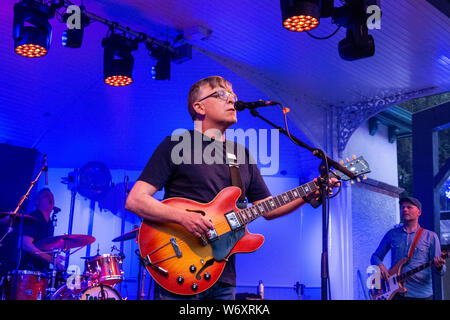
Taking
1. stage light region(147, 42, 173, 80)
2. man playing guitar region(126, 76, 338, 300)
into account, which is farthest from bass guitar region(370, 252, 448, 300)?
stage light region(147, 42, 173, 80)

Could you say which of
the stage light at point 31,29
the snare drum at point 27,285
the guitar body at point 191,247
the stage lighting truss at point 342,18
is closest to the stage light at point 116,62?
the stage light at point 31,29

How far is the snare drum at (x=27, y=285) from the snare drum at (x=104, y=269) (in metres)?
0.67

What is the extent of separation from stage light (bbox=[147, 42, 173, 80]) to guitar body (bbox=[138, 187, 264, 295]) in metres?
→ 5.77

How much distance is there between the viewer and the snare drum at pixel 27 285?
6891 millimetres

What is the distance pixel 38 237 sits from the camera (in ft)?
26.6

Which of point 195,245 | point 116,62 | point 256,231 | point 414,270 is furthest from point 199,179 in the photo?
point 256,231

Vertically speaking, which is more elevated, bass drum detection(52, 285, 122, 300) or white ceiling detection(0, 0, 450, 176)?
white ceiling detection(0, 0, 450, 176)

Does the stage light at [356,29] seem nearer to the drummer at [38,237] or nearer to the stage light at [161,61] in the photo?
the stage light at [161,61]

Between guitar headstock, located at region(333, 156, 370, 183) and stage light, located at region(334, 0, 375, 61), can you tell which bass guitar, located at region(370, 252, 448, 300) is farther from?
guitar headstock, located at region(333, 156, 370, 183)

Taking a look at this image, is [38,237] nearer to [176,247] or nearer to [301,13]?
[301,13]

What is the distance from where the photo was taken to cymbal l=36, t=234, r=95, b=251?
285 inches

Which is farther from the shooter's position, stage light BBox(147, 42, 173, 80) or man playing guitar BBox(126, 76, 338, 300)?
stage light BBox(147, 42, 173, 80)

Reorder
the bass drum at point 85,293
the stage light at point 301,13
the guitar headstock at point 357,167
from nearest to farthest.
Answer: the guitar headstock at point 357,167, the stage light at point 301,13, the bass drum at point 85,293

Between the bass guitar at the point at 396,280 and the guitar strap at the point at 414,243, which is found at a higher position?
the guitar strap at the point at 414,243
